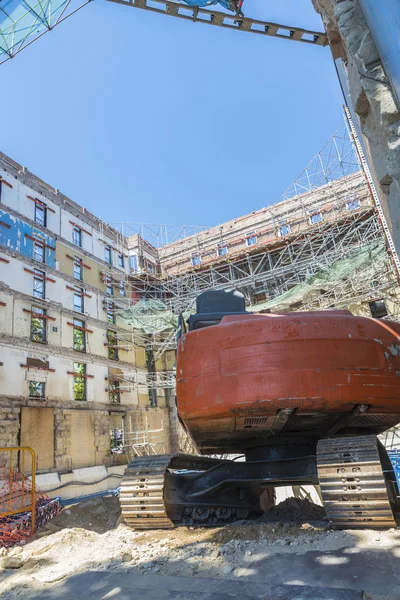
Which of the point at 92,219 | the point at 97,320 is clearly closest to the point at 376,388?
the point at 97,320

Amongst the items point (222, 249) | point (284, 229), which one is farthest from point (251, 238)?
point (284, 229)

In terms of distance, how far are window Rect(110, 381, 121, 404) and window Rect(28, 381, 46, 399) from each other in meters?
4.99

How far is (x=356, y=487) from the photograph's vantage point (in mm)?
4512

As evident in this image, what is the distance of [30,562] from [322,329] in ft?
14.4

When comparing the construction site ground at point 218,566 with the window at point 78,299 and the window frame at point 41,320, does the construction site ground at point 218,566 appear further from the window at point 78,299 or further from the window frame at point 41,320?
the window at point 78,299

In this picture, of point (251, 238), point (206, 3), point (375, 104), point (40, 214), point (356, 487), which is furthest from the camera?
point (251, 238)

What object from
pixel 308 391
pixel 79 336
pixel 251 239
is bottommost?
pixel 308 391

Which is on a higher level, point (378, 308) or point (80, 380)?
point (378, 308)

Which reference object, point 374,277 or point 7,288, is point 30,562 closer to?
point 7,288

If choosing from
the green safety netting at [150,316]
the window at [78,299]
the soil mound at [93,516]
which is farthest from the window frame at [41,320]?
the soil mound at [93,516]

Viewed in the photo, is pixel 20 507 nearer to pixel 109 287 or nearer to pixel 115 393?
pixel 115 393

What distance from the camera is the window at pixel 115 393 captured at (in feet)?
76.2

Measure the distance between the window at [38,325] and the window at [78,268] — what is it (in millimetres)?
4071

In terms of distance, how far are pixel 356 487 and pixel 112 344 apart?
21764mm
